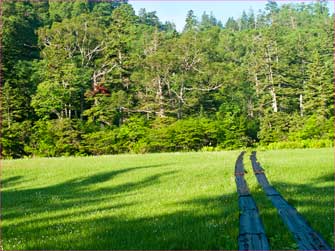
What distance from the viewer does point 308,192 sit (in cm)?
1202

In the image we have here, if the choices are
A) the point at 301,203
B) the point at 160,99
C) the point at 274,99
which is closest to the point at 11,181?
the point at 301,203

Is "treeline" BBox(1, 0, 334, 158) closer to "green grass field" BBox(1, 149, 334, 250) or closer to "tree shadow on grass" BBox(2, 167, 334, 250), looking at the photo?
"green grass field" BBox(1, 149, 334, 250)

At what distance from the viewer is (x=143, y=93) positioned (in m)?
68.9

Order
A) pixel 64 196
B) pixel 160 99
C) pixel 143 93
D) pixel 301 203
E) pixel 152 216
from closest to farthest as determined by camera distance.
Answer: pixel 152 216
pixel 301 203
pixel 64 196
pixel 160 99
pixel 143 93

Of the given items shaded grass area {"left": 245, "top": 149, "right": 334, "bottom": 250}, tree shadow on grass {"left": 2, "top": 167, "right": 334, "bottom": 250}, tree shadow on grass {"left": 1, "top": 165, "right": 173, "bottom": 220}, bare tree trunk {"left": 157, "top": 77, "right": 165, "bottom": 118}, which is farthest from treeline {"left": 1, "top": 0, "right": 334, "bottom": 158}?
tree shadow on grass {"left": 2, "top": 167, "right": 334, "bottom": 250}

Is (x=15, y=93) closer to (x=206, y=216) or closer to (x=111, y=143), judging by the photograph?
(x=111, y=143)

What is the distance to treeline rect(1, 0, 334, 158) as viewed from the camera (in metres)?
57.0

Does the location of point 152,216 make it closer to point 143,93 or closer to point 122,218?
point 122,218

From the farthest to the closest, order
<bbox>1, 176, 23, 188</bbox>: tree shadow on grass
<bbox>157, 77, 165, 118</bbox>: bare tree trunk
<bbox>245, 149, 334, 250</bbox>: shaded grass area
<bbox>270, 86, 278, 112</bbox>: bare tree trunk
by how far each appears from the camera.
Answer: <bbox>270, 86, 278, 112</bbox>: bare tree trunk, <bbox>157, 77, 165, 118</bbox>: bare tree trunk, <bbox>1, 176, 23, 188</bbox>: tree shadow on grass, <bbox>245, 149, 334, 250</bbox>: shaded grass area

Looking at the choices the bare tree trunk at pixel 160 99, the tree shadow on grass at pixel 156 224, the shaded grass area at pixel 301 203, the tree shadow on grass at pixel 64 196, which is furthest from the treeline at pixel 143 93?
the tree shadow on grass at pixel 156 224

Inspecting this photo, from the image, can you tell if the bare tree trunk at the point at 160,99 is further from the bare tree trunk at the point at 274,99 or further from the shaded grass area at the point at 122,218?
the shaded grass area at the point at 122,218

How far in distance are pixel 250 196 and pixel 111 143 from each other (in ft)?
156

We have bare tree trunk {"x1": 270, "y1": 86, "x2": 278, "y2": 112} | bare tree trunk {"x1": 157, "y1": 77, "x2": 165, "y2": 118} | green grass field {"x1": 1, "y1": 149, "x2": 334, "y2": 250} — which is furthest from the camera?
bare tree trunk {"x1": 270, "y1": 86, "x2": 278, "y2": 112}

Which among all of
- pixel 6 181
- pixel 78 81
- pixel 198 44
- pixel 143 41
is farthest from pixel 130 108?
pixel 6 181
